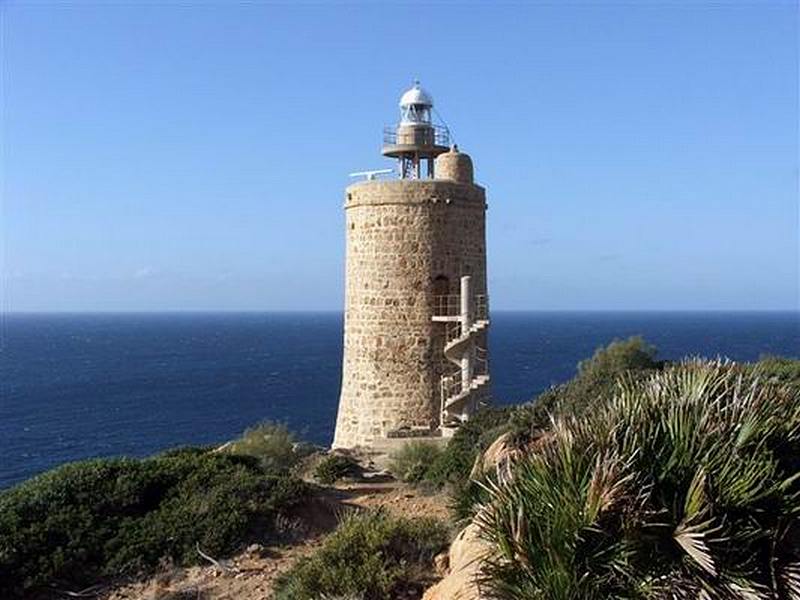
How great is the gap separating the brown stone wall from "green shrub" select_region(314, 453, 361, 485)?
3.20 meters

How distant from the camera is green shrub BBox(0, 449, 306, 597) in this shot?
9.78m

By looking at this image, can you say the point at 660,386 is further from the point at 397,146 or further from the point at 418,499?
the point at 397,146

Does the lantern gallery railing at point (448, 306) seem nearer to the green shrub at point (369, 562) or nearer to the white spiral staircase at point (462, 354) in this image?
the white spiral staircase at point (462, 354)

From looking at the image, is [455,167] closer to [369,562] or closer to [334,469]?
[334,469]

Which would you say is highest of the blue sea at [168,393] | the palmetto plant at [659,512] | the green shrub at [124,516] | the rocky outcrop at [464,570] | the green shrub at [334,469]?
the palmetto plant at [659,512]

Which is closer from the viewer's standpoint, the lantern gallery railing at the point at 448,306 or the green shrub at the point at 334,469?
the green shrub at the point at 334,469

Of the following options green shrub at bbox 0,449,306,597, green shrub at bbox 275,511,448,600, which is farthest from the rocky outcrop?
green shrub at bbox 0,449,306,597

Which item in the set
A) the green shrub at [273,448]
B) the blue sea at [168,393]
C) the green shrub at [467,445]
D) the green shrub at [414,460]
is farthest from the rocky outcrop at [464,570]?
the blue sea at [168,393]

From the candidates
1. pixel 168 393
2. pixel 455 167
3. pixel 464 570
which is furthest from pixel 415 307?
pixel 168 393

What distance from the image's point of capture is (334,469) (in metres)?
16.0

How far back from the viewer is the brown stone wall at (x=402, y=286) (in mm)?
19672

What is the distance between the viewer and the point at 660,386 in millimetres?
7070

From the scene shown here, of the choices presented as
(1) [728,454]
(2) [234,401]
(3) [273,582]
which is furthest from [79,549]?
(2) [234,401]

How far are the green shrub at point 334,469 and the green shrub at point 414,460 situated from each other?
0.86m
